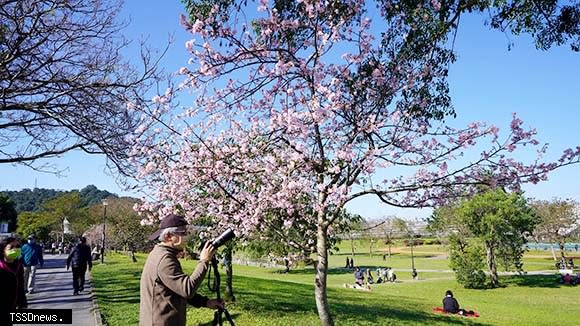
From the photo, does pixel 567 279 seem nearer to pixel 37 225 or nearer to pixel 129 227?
pixel 129 227

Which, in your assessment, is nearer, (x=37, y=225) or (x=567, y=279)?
(x=567, y=279)

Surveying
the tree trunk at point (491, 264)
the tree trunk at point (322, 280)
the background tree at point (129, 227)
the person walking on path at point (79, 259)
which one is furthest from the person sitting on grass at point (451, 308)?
the background tree at point (129, 227)

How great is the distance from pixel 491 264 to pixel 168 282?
2785 cm

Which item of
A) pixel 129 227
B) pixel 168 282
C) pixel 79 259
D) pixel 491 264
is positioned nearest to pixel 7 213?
pixel 129 227

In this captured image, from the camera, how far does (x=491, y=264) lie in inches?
1052

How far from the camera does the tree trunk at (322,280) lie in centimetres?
543

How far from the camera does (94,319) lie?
8641 mm

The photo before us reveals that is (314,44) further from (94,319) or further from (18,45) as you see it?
(94,319)

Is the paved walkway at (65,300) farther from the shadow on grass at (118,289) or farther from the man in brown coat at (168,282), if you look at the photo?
the man in brown coat at (168,282)

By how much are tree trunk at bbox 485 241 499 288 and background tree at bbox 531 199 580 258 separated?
407 inches

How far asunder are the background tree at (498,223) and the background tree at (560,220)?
29.4ft

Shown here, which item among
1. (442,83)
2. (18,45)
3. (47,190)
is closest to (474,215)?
(442,83)

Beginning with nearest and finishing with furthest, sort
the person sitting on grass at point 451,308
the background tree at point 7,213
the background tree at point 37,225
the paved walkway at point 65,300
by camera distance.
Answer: the paved walkway at point 65,300 < the person sitting on grass at point 451,308 < the background tree at point 7,213 < the background tree at point 37,225

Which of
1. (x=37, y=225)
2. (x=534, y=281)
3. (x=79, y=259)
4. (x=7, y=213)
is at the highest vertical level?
(x=7, y=213)
